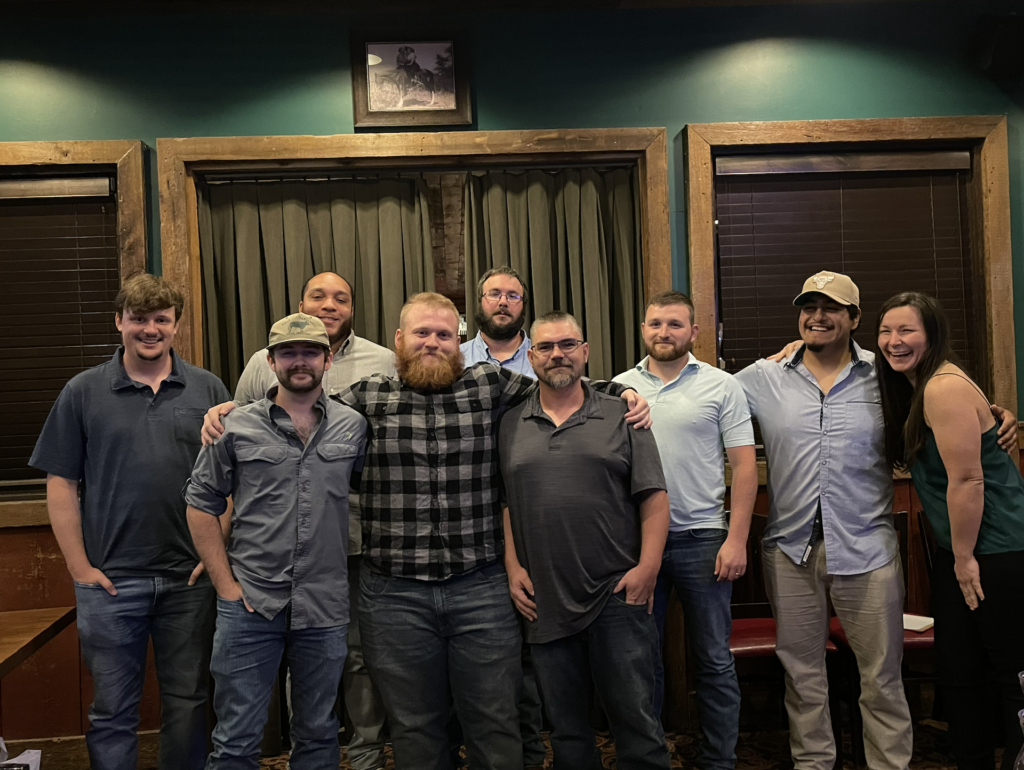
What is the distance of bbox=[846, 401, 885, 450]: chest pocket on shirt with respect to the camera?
2.77 m

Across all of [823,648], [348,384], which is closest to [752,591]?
[823,648]

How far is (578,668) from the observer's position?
252 cm

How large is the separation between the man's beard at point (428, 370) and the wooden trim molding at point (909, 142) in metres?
1.55

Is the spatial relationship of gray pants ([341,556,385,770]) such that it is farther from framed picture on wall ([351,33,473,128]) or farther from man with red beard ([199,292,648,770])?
framed picture on wall ([351,33,473,128])

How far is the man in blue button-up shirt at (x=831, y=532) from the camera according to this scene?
2727 millimetres

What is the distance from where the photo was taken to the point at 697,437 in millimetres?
2859

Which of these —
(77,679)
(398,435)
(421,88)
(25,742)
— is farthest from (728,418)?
(25,742)

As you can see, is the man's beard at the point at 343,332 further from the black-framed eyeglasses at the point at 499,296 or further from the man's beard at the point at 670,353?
the man's beard at the point at 670,353

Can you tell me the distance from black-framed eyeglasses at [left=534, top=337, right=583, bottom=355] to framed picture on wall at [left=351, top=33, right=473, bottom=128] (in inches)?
61.5

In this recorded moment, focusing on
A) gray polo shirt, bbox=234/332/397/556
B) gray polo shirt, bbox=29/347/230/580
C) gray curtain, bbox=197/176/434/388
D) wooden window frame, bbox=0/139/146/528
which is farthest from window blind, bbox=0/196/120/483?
gray polo shirt, bbox=29/347/230/580

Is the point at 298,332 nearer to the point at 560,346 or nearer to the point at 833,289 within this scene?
the point at 560,346

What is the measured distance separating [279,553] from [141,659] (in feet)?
2.38

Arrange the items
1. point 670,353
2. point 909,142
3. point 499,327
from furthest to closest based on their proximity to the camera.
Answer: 1. point 909,142
2. point 499,327
3. point 670,353

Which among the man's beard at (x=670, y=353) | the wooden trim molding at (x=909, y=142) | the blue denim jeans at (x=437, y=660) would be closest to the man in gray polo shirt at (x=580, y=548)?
the blue denim jeans at (x=437, y=660)
